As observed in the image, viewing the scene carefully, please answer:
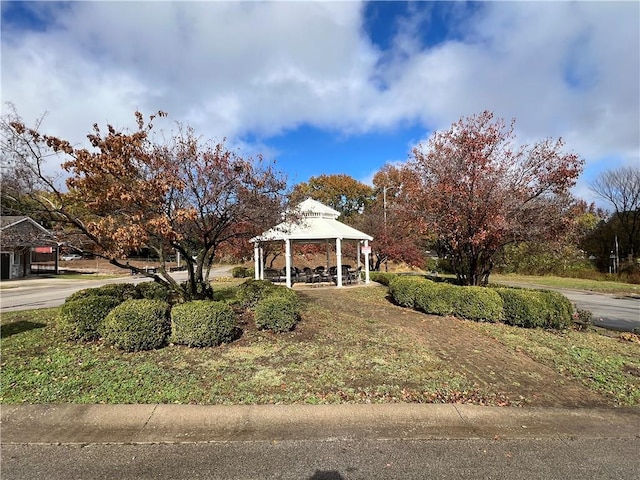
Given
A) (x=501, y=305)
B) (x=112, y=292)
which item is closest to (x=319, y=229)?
(x=501, y=305)

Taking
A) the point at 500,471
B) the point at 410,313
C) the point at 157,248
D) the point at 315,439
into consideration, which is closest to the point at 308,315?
the point at 410,313

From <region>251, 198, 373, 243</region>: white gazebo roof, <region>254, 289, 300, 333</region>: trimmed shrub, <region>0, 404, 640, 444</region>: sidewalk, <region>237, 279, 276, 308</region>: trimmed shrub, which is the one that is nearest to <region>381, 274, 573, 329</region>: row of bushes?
<region>237, 279, 276, 308</region>: trimmed shrub

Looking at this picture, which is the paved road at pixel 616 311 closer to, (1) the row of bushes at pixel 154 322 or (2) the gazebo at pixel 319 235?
(1) the row of bushes at pixel 154 322

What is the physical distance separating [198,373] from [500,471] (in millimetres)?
3521

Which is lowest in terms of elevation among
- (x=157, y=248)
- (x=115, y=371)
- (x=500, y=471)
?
(x=500, y=471)

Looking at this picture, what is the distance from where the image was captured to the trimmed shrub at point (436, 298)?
9.36 meters

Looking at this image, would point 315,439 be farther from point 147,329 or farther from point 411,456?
point 147,329

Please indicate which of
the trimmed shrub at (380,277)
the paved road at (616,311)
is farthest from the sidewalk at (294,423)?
the trimmed shrub at (380,277)

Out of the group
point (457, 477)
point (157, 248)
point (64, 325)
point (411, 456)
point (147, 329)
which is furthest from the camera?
point (157, 248)

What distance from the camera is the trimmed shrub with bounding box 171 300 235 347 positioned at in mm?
6098

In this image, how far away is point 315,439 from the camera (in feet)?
11.8

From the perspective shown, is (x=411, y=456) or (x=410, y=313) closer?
(x=411, y=456)

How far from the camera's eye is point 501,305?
29.1 ft

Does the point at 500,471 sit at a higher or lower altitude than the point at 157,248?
lower
